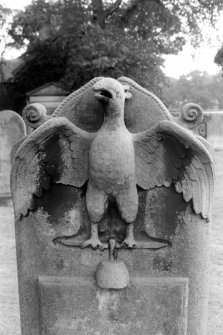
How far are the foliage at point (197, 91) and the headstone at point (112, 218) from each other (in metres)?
15.8

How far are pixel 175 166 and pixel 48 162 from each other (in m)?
0.57

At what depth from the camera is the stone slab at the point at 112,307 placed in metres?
2.14

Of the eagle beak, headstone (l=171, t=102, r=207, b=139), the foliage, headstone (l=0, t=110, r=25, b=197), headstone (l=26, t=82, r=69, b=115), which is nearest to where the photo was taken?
the eagle beak

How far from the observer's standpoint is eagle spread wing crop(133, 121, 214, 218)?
6.26ft

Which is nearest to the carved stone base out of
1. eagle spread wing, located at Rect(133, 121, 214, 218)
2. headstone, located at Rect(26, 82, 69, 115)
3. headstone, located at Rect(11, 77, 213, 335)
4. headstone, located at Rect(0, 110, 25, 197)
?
headstone, located at Rect(11, 77, 213, 335)

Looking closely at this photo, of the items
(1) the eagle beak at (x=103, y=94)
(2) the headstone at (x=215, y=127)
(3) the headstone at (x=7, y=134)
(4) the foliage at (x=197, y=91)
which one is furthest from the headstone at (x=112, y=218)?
(4) the foliage at (x=197, y=91)

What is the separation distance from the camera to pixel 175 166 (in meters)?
1.96

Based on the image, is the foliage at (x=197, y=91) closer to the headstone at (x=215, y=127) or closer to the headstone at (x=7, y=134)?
the headstone at (x=215, y=127)

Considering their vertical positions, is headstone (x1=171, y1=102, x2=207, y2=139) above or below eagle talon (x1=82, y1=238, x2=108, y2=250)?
above

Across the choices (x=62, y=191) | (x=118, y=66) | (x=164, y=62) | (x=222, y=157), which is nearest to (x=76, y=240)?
(x=62, y=191)

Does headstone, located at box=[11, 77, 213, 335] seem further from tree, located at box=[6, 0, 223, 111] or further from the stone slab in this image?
tree, located at box=[6, 0, 223, 111]

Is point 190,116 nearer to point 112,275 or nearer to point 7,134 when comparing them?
point 112,275

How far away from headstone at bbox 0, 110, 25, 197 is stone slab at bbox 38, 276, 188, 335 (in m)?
4.90

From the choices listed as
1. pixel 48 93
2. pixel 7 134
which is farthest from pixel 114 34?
pixel 7 134
